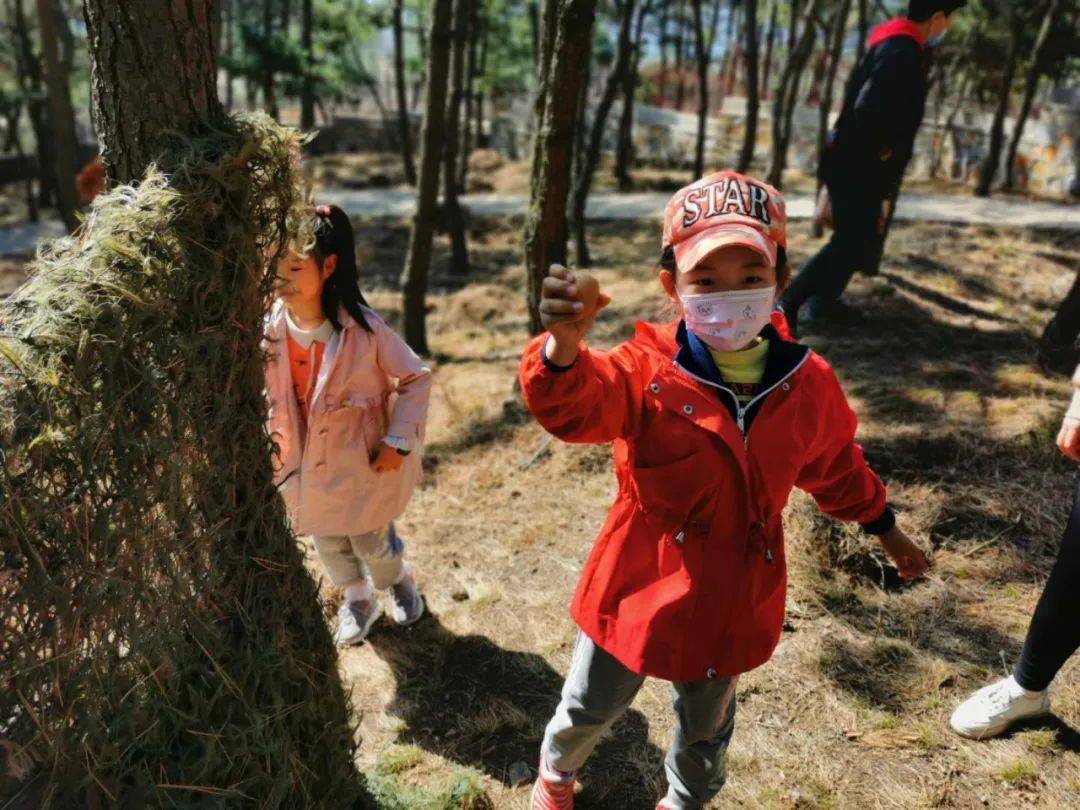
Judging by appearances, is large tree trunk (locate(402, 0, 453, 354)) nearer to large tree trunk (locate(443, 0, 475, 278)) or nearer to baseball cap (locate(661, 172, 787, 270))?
large tree trunk (locate(443, 0, 475, 278))

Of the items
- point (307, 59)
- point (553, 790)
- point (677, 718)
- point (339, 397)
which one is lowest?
point (553, 790)

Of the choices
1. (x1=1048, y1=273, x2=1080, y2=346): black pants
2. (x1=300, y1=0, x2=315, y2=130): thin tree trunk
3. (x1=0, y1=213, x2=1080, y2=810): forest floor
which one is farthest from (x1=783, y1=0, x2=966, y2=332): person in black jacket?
(x1=300, y1=0, x2=315, y2=130): thin tree trunk

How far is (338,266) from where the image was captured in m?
2.62

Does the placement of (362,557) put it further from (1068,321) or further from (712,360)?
(1068,321)

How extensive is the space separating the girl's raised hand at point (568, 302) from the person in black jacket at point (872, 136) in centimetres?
358

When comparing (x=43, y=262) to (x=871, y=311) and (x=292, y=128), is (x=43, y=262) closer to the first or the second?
(x=292, y=128)

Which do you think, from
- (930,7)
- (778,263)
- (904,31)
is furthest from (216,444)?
(930,7)

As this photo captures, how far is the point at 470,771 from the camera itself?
2645 millimetres

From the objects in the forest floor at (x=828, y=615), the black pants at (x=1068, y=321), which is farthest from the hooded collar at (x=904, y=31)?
the forest floor at (x=828, y=615)

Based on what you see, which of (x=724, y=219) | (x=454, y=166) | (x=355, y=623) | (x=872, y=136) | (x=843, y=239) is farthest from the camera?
(x=454, y=166)

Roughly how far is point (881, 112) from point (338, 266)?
131 inches

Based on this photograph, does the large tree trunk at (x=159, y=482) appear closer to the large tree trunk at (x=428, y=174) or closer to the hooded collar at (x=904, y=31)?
the hooded collar at (x=904, y=31)

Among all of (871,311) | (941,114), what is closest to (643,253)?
(871,311)

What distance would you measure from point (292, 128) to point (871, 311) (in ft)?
16.0
